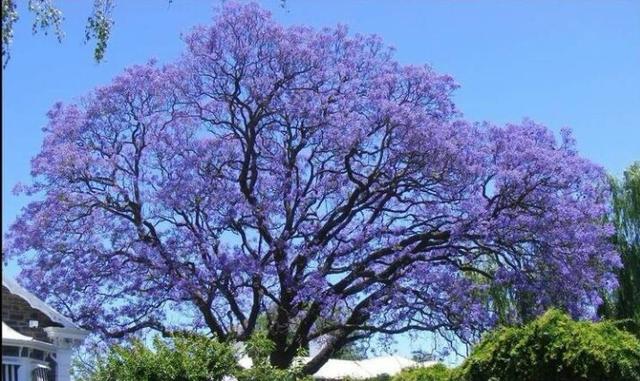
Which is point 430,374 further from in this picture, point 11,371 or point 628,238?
point 628,238

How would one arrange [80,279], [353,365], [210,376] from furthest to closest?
1. [353,365]
2. [80,279]
3. [210,376]

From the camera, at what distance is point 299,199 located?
2464 cm

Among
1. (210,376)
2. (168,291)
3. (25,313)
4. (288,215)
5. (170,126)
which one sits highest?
(170,126)

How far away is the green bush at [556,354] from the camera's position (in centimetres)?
1287

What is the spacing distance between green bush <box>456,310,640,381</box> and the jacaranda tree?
10012mm

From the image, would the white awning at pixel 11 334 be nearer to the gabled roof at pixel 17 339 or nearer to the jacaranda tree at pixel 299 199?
the gabled roof at pixel 17 339

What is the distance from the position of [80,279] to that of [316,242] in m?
5.87

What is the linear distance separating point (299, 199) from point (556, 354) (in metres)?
12.1

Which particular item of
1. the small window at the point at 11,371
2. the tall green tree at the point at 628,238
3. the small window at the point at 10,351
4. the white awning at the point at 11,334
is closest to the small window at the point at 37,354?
the white awning at the point at 11,334

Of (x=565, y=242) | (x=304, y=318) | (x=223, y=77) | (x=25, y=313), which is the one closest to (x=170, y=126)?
(x=223, y=77)

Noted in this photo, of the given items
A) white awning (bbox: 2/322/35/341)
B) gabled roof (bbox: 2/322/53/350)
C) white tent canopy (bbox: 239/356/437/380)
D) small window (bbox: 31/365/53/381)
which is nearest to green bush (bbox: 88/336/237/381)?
small window (bbox: 31/365/53/381)

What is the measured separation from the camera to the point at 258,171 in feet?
83.2

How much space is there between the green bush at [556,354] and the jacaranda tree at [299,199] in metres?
10.0

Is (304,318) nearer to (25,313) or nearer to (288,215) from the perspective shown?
(288,215)
